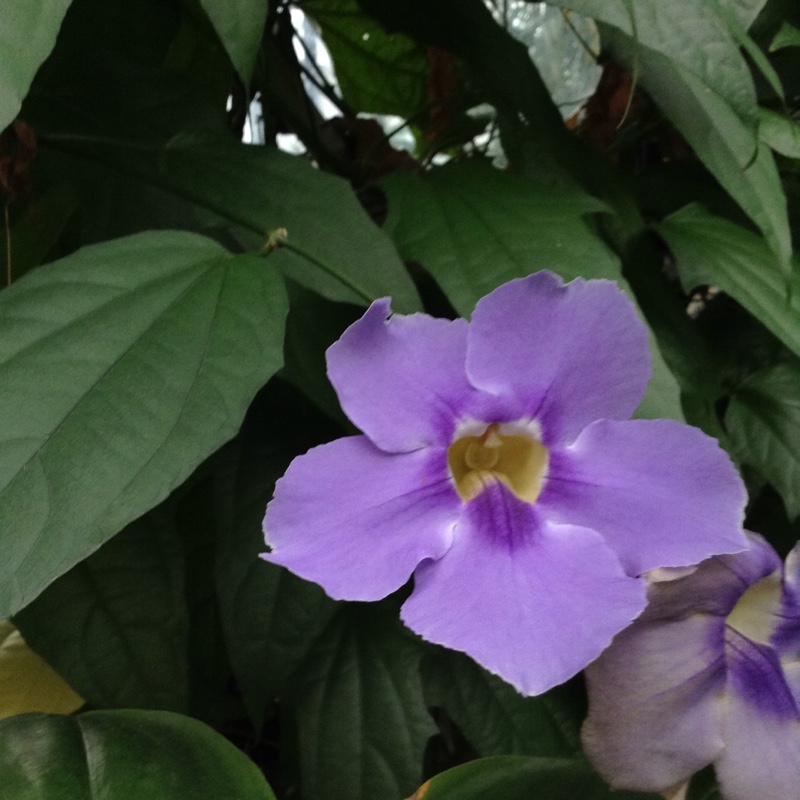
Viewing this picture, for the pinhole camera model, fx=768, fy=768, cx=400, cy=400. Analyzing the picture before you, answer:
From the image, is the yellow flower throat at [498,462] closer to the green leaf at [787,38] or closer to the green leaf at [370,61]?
the green leaf at [787,38]

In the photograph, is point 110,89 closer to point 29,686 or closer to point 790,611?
point 29,686

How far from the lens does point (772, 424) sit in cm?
59

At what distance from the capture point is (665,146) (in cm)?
79

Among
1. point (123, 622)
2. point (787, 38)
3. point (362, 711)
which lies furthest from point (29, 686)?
point (787, 38)

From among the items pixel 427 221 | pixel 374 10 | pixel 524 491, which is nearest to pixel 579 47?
pixel 374 10

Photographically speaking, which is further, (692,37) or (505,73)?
(505,73)

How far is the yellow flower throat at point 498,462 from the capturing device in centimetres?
40

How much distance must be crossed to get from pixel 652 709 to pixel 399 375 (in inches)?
8.7

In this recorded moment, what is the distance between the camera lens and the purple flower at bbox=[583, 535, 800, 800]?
0.40m

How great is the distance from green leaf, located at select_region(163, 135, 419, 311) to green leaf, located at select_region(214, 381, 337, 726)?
0.49 feet

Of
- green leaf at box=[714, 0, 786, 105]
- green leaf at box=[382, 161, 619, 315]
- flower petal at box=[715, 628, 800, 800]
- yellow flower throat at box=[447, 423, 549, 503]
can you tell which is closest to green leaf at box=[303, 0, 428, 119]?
green leaf at box=[382, 161, 619, 315]

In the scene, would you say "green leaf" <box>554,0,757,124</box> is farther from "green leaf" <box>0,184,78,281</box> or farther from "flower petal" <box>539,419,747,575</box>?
"green leaf" <box>0,184,78,281</box>

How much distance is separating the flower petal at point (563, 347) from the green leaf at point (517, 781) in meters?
0.19

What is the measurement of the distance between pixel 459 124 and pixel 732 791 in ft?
2.36
